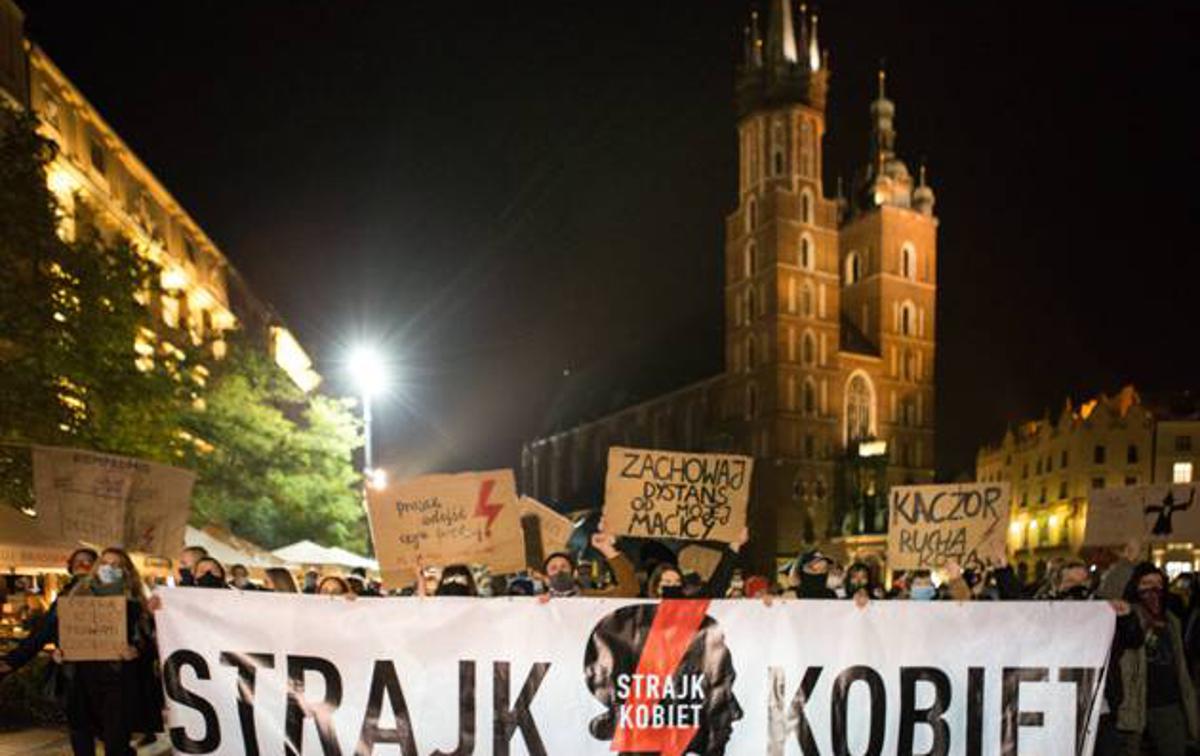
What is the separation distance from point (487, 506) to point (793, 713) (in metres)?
3.06

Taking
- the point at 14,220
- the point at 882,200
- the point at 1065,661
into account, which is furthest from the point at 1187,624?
the point at 882,200

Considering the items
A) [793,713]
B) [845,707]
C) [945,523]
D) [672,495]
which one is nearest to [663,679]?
[793,713]

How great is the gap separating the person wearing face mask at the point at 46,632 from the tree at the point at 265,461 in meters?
17.9

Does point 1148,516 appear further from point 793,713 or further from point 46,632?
point 46,632

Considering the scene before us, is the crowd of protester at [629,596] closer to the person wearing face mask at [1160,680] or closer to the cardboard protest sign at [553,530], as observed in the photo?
the person wearing face mask at [1160,680]

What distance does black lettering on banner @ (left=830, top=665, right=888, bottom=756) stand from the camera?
6250mm

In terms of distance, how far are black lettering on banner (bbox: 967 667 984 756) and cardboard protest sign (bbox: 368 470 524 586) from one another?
341cm

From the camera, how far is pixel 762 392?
2945 inches

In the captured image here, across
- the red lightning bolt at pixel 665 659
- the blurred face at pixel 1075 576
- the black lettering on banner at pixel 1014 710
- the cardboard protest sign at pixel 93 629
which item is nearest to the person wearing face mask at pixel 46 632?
the cardboard protest sign at pixel 93 629

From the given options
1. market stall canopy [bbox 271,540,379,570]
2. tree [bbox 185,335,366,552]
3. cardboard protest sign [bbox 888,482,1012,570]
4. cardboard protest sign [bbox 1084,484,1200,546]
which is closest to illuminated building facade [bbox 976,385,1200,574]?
tree [bbox 185,335,366,552]

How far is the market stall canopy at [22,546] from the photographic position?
11.5m

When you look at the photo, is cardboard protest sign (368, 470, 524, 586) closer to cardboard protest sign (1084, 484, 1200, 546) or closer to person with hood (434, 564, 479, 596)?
person with hood (434, 564, 479, 596)

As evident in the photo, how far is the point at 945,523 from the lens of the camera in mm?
9141

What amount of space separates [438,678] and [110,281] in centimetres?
1155
